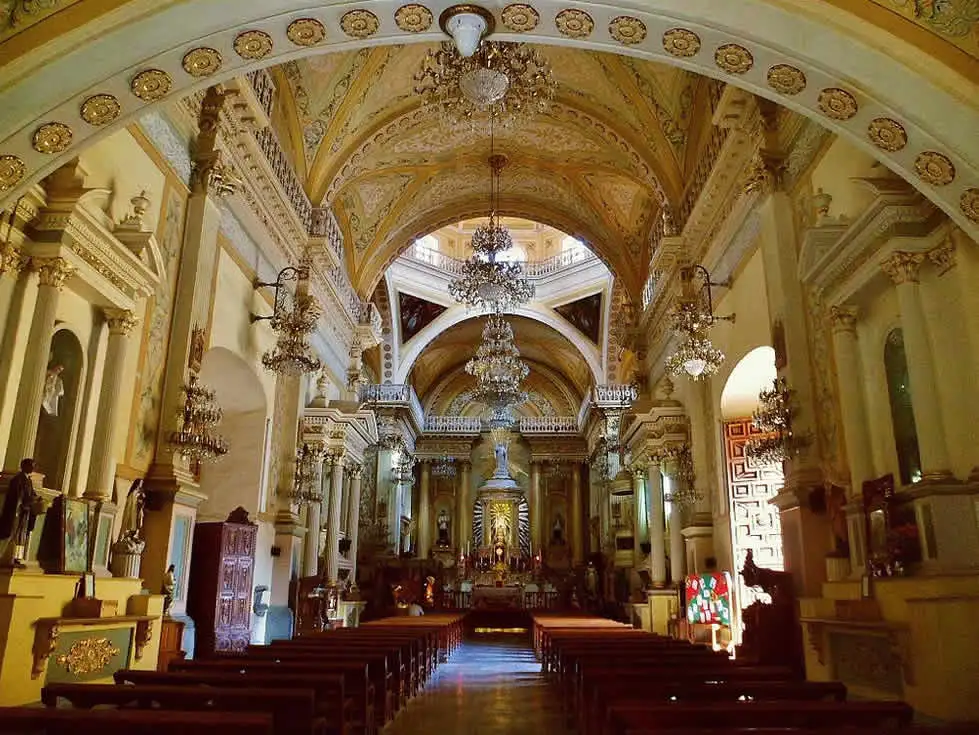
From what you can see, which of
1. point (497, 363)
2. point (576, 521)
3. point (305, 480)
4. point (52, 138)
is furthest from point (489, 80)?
point (576, 521)

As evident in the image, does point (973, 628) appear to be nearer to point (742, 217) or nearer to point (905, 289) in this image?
point (905, 289)

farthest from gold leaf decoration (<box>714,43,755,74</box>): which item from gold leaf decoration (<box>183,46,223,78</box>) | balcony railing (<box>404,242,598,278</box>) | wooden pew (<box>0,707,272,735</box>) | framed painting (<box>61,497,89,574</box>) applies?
balcony railing (<box>404,242,598,278</box>)

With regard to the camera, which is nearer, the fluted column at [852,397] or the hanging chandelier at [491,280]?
the fluted column at [852,397]

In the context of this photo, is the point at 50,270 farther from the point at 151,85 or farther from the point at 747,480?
the point at 747,480

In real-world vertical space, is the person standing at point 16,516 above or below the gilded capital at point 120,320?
below

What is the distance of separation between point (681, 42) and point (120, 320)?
17.1ft

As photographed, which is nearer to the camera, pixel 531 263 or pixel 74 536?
pixel 74 536

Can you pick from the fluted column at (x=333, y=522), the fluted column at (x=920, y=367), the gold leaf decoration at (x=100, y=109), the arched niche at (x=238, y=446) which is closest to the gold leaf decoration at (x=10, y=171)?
the gold leaf decoration at (x=100, y=109)

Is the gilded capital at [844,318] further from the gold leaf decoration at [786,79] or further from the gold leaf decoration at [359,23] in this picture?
the gold leaf decoration at [359,23]

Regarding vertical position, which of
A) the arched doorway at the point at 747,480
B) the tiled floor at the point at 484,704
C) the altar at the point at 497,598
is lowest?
the tiled floor at the point at 484,704

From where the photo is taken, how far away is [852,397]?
6.76 metres

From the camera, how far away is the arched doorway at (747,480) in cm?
984

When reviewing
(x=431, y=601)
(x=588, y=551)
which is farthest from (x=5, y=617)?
(x=588, y=551)

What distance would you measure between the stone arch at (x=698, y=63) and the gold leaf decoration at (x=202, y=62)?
1 cm
